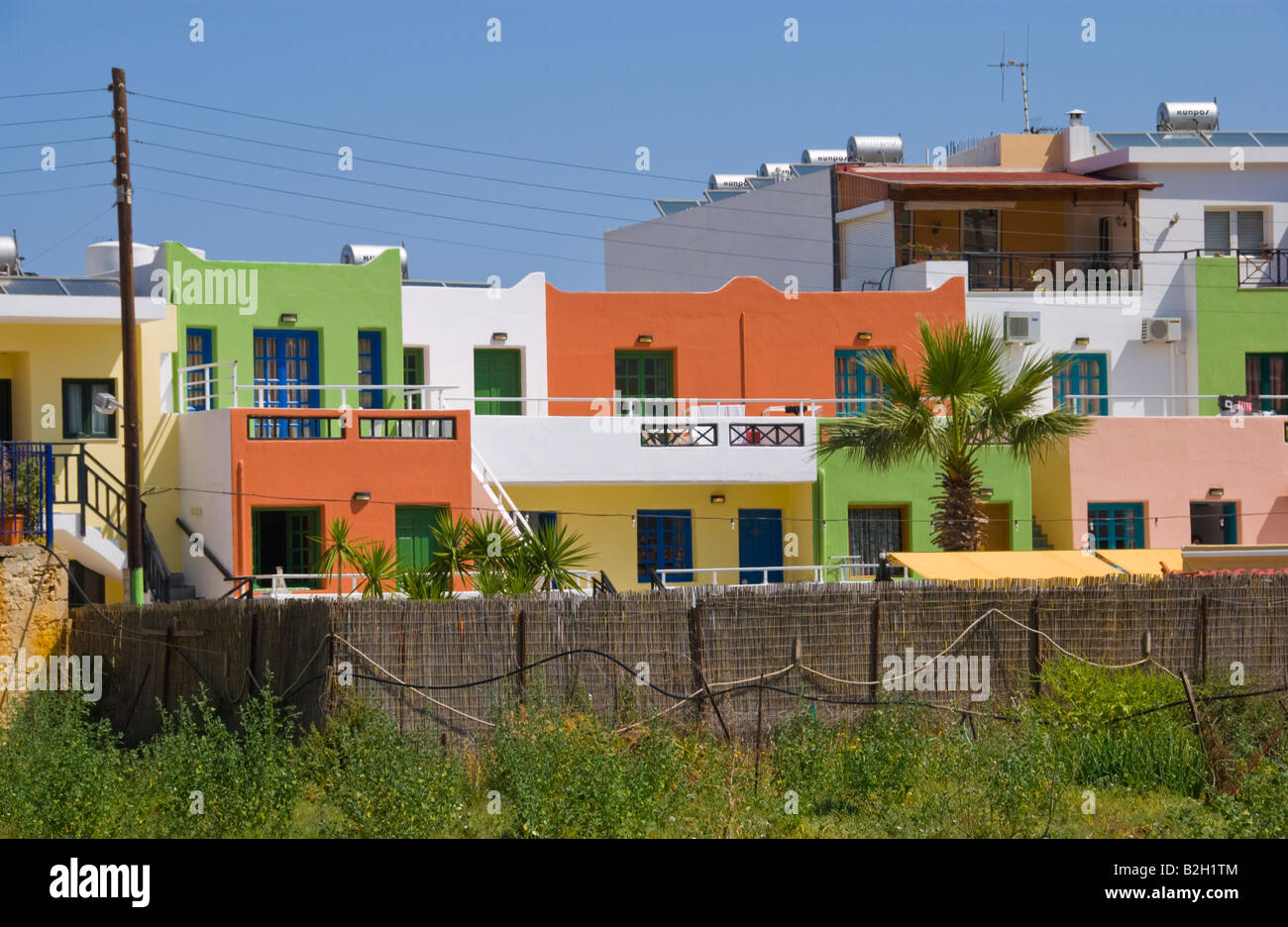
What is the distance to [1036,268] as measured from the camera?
1535 inches

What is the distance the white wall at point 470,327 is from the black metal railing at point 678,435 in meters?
2.46

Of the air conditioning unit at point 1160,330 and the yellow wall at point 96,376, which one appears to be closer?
the yellow wall at point 96,376

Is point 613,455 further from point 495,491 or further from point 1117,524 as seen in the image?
point 1117,524

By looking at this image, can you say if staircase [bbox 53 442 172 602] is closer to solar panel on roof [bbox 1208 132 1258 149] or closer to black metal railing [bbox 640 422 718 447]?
black metal railing [bbox 640 422 718 447]

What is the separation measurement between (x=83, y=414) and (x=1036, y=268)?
21290 mm

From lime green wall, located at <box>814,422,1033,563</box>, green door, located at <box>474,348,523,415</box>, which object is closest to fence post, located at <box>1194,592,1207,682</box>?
lime green wall, located at <box>814,422,1033,563</box>

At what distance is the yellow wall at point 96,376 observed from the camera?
27.8m

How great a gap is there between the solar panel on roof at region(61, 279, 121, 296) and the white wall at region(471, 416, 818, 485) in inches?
248

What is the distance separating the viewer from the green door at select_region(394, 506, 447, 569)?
89.8 ft

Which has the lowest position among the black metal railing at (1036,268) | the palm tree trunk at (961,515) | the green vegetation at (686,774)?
the green vegetation at (686,774)

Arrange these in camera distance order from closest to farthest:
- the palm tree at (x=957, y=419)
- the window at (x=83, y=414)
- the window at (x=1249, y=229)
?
the palm tree at (x=957, y=419) < the window at (x=83, y=414) < the window at (x=1249, y=229)

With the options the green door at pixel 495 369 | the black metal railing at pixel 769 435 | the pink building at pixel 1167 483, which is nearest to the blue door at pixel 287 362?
the green door at pixel 495 369

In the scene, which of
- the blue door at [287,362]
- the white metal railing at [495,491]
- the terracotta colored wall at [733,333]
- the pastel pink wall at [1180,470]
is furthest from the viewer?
the terracotta colored wall at [733,333]

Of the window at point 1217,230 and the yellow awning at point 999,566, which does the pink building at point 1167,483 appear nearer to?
the window at point 1217,230
